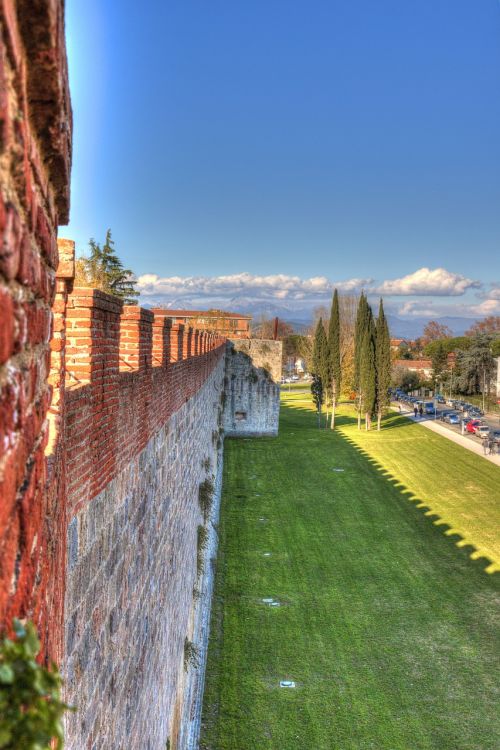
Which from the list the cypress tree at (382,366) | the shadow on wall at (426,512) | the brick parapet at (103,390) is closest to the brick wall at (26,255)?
the brick parapet at (103,390)

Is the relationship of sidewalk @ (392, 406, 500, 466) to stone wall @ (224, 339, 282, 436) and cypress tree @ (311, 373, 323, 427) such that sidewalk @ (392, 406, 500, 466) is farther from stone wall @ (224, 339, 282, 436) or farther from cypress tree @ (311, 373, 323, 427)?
stone wall @ (224, 339, 282, 436)

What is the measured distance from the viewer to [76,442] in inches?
117

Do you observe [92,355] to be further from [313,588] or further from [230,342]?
[230,342]

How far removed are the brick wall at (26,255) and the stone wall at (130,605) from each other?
4.94ft

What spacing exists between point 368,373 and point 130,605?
3914 cm

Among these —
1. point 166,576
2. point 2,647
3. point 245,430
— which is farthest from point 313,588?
point 245,430

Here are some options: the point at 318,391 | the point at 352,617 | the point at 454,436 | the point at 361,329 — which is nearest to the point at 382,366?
the point at 361,329

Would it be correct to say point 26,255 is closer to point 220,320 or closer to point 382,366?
point 382,366

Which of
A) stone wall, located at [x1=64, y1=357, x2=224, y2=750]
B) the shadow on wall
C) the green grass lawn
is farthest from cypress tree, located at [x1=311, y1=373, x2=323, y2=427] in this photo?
stone wall, located at [x1=64, y1=357, x2=224, y2=750]

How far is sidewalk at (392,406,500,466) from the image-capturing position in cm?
3534

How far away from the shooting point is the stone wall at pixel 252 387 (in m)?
36.9

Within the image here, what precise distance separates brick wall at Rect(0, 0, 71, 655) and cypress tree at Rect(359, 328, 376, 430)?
136 feet

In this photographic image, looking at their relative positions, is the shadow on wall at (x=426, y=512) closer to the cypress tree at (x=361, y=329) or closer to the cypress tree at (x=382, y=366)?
the cypress tree at (x=361, y=329)

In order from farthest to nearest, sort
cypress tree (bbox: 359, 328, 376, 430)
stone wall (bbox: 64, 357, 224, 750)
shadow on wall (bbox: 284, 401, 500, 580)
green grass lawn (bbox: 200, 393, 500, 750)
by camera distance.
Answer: cypress tree (bbox: 359, 328, 376, 430), shadow on wall (bbox: 284, 401, 500, 580), green grass lawn (bbox: 200, 393, 500, 750), stone wall (bbox: 64, 357, 224, 750)
